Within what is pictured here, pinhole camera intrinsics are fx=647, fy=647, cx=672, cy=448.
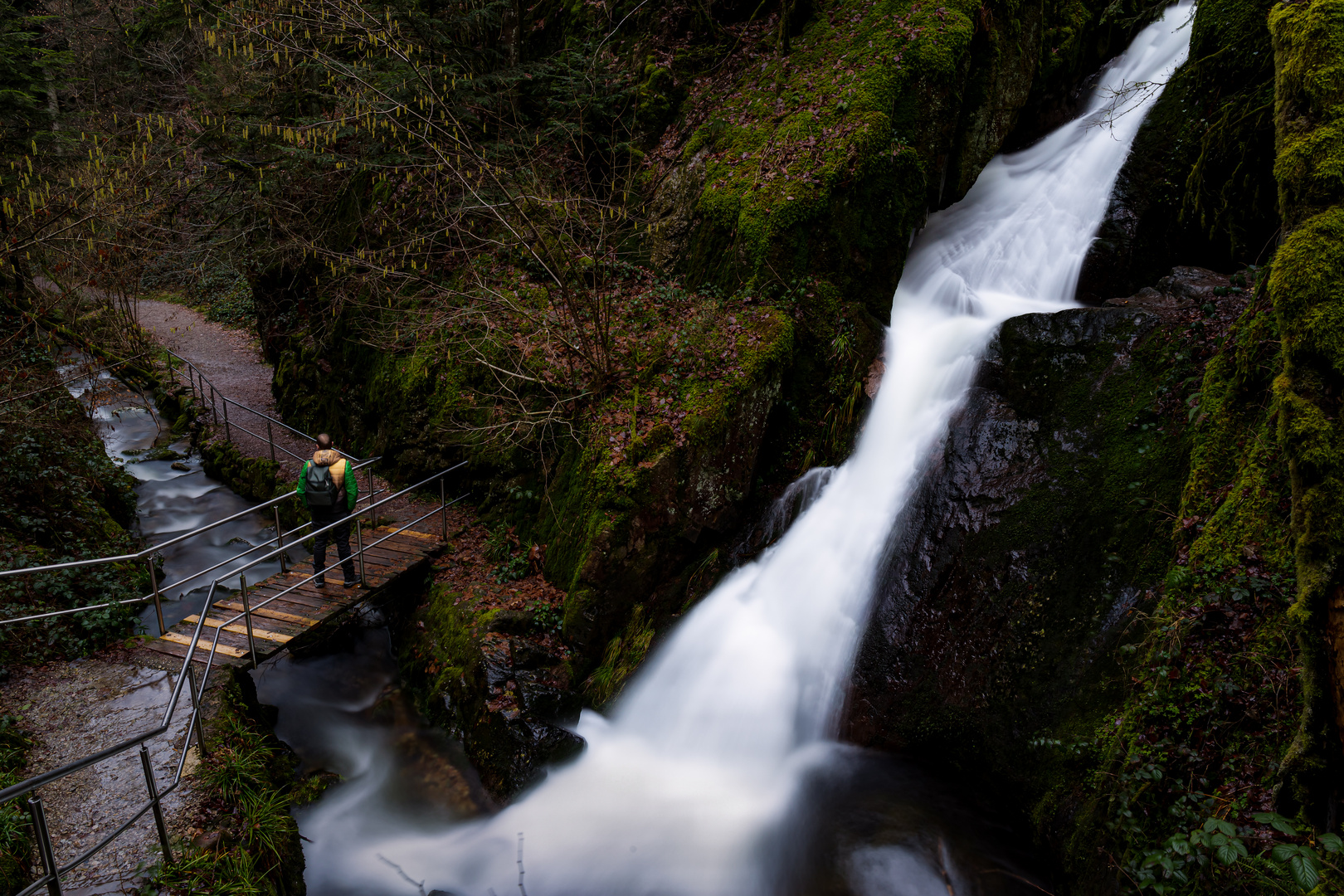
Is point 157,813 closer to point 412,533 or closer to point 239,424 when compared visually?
point 412,533

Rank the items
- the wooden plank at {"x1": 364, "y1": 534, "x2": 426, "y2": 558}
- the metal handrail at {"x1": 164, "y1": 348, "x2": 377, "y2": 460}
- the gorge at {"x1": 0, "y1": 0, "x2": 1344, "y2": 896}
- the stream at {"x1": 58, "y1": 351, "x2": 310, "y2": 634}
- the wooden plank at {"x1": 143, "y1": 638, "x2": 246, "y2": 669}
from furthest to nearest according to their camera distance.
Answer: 1. the metal handrail at {"x1": 164, "y1": 348, "x2": 377, "y2": 460}
2. the stream at {"x1": 58, "y1": 351, "x2": 310, "y2": 634}
3. the wooden plank at {"x1": 364, "y1": 534, "x2": 426, "y2": 558}
4. the wooden plank at {"x1": 143, "y1": 638, "x2": 246, "y2": 669}
5. the gorge at {"x1": 0, "y1": 0, "x2": 1344, "y2": 896}

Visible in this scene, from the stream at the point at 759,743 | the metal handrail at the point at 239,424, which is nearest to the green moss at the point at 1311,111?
the stream at the point at 759,743

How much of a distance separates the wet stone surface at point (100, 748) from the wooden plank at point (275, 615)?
1.06 m

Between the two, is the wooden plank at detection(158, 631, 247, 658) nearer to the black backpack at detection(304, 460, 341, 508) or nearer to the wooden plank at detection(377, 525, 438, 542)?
the black backpack at detection(304, 460, 341, 508)

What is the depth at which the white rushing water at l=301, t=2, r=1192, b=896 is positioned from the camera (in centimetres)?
572

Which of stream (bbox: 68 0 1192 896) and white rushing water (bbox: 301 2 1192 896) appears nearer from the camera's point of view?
stream (bbox: 68 0 1192 896)

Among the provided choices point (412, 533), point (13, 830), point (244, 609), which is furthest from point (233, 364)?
point (13, 830)

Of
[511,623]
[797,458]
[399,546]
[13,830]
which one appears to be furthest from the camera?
[399,546]

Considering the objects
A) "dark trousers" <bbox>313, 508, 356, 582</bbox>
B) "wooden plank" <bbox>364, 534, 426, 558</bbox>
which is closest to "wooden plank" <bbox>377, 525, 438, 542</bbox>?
"wooden plank" <bbox>364, 534, 426, 558</bbox>

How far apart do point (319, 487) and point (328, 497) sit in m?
0.15

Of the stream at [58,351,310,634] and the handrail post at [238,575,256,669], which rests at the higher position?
the handrail post at [238,575,256,669]

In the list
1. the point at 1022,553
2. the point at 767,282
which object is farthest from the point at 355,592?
the point at 1022,553

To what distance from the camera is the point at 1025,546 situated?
20.5ft

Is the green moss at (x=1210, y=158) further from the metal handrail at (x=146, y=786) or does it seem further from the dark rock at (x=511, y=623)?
the metal handrail at (x=146, y=786)
